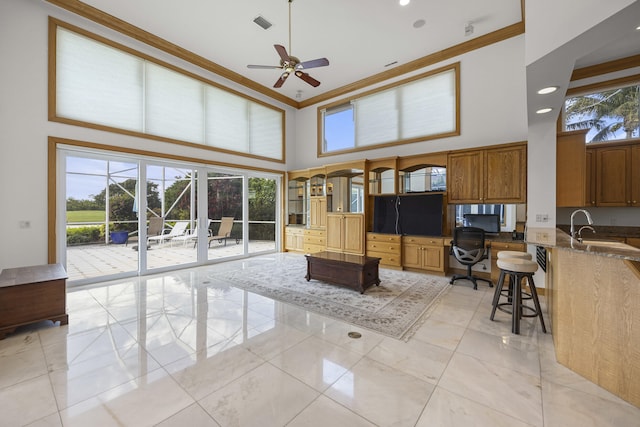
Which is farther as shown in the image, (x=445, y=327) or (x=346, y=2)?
(x=346, y=2)

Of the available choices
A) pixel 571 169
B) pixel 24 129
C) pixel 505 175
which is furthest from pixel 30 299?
pixel 571 169

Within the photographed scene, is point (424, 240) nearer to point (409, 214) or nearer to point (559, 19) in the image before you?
point (409, 214)

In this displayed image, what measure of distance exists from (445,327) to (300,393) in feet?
6.08

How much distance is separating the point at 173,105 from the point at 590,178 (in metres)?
8.10

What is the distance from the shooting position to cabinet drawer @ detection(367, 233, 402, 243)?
5508 mm

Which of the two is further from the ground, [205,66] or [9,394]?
[205,66]

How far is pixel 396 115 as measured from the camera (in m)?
6.17

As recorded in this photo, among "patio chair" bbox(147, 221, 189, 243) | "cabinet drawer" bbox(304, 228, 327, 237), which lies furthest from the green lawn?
"cabinet drawer" bbox(304, 228, 327, 237)

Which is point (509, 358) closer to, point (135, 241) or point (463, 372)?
point (463, 372)

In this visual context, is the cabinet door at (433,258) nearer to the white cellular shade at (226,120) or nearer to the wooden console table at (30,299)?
the white cellular shade at (226,120)

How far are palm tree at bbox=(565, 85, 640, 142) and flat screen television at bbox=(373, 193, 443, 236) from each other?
285 cm

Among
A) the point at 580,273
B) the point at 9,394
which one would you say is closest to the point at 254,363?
the point at 9,394

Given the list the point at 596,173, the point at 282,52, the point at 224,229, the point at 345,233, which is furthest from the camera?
the point at 224,229

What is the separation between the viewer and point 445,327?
9.43 feet
